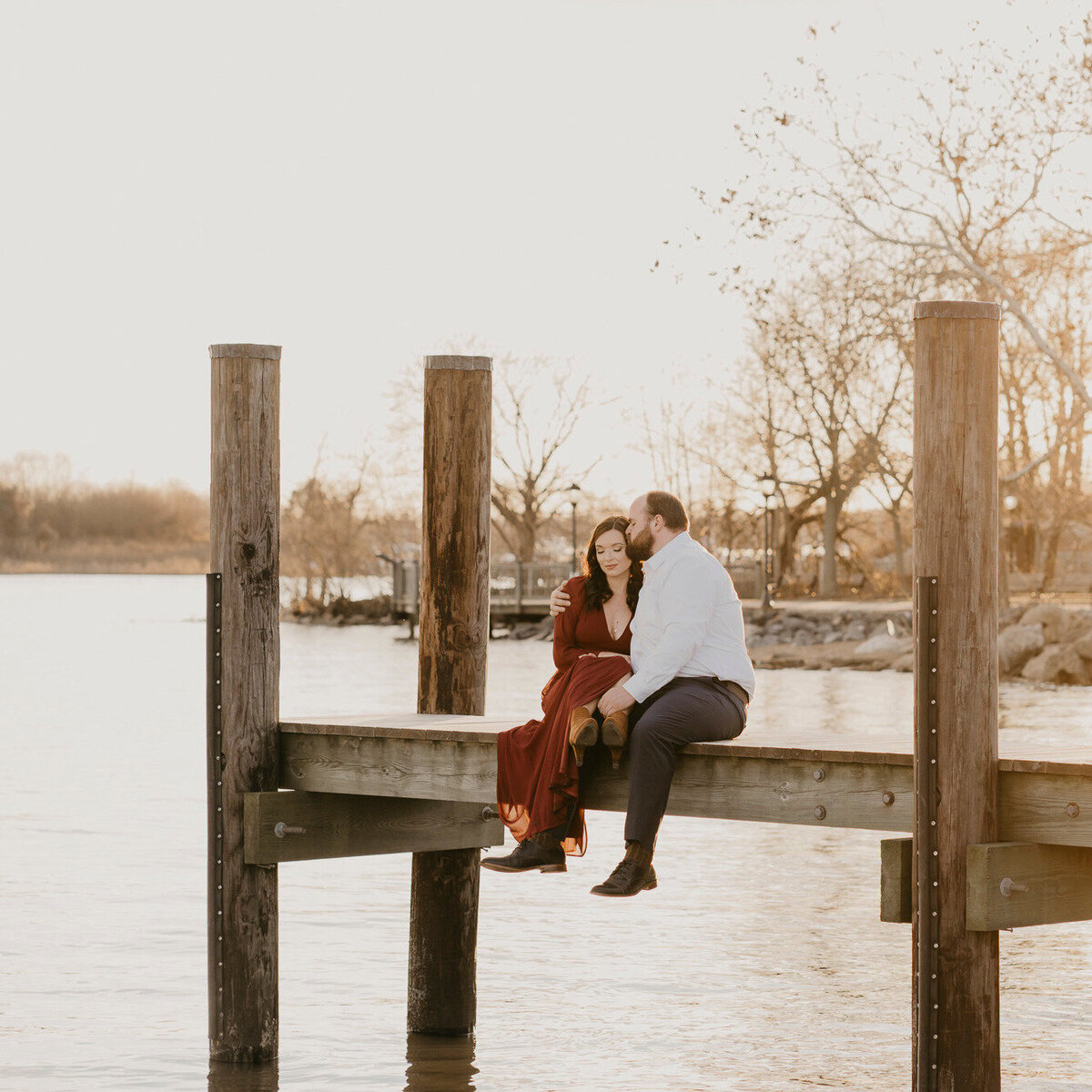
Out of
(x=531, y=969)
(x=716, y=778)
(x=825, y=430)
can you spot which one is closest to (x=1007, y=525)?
(x=825, y=430)

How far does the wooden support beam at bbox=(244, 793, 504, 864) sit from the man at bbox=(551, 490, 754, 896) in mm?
1668

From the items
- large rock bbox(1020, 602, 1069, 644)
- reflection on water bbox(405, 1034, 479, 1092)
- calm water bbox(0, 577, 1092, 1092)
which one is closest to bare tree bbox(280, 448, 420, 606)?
large rock bbox(1020, 602, 1069, 644)

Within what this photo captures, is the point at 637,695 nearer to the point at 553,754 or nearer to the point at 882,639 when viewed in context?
the point at 553,754

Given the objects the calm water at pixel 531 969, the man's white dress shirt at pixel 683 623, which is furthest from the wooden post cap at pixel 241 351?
the calm water at pixel 531 969

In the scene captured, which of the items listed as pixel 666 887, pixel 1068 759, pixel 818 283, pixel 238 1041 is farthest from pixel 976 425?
pixel 818 283

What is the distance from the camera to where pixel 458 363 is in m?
8.45

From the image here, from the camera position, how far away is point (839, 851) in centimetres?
1650

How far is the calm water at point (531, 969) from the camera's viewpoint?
350 inches

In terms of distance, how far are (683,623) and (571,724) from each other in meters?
0.55

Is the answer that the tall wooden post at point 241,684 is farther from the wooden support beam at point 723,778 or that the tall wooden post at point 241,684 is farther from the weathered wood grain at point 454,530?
the weathered wood grain at point 454,530

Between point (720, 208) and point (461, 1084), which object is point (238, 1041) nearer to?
point (461, 1084)

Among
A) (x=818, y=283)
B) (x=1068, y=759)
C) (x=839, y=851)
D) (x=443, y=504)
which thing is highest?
(x=818, y=283)

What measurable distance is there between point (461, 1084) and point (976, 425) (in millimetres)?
4124

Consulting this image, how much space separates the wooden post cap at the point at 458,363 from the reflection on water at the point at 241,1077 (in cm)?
309
